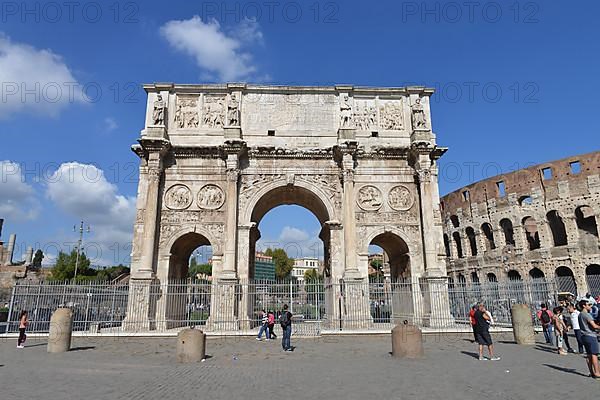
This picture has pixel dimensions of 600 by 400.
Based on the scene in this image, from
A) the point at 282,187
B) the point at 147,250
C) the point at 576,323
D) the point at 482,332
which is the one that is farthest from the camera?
the point at 282,187

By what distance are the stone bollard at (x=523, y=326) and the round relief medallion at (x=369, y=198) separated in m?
7.35

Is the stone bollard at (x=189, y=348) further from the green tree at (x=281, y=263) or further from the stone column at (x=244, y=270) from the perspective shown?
the green tree at (x=281, y=263)

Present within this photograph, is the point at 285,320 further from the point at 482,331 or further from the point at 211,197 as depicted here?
the point at 211,197

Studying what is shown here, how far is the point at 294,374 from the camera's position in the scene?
728cm

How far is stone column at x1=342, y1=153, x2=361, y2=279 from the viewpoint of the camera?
631 inches

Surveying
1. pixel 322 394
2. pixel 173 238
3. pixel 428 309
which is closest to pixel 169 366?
pixel 322 394

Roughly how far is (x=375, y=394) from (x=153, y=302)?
1238 centimetres

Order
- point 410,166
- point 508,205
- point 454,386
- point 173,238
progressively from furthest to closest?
point 508,205, point 410,166, point 173,238, point 454,386

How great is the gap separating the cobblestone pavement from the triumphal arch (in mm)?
5536

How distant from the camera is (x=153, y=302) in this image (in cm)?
1576

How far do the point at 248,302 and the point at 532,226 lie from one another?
26.1 m

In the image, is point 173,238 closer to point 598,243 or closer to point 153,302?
point 153,302

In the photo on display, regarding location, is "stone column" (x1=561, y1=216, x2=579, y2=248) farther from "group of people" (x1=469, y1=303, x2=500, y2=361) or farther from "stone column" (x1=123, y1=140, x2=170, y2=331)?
"stone column" (x1=123, y1=140, x2=170, y2=331)

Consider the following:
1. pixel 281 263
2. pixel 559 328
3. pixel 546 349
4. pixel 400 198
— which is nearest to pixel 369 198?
pixel 400 198
